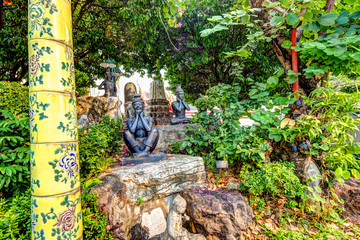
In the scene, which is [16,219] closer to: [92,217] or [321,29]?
[92,217]

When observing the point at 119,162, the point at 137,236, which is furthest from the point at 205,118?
the point at 137,236

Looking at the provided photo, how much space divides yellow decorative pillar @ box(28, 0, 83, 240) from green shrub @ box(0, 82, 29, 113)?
1.83 meters

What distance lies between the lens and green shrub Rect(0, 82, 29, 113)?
2.27 m

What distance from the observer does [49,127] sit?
1011mm

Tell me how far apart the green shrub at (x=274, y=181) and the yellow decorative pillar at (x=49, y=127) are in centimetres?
271

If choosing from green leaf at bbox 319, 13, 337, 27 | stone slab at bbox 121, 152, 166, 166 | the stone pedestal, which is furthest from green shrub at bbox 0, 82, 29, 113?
green leaf at bbox 319, 13, 337, 27

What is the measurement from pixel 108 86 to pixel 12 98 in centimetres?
735

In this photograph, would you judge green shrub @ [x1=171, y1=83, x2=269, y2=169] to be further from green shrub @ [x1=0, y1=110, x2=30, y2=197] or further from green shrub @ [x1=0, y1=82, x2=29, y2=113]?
green shrub @ [x1=0, y1=82, x2=29, y2=113]

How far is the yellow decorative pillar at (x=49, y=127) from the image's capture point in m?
1.00

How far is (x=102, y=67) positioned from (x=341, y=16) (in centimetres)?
837

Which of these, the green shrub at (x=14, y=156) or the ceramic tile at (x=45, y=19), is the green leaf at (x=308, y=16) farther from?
the green shrub at (x=14, y=156)

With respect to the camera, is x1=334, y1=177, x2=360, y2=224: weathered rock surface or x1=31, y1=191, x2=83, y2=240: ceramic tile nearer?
x1=31, y1=191, x2=83, y2=240: ceramic tile

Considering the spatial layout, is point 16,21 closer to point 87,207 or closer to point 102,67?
point 102,67

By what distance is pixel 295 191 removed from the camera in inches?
108
